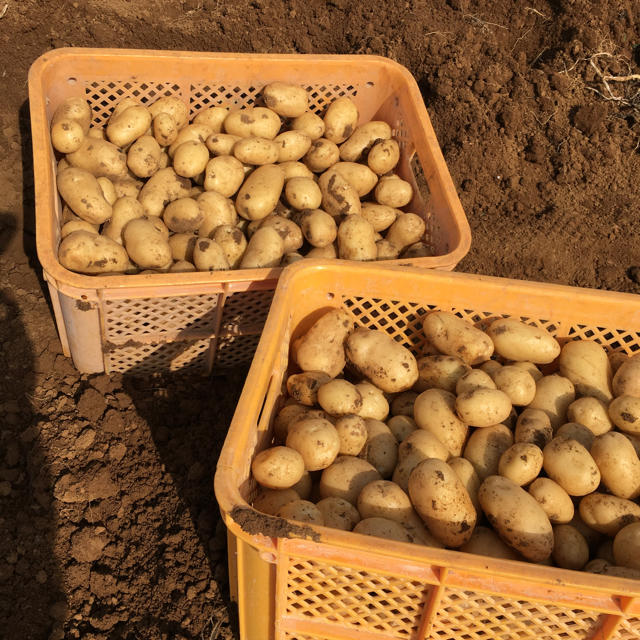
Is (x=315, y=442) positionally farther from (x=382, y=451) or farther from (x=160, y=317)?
(x=160, y=317)

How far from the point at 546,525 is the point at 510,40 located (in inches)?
122

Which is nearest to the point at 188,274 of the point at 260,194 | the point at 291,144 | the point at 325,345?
the point at 325,345

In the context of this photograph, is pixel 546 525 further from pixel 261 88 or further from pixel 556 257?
pixel 261 88

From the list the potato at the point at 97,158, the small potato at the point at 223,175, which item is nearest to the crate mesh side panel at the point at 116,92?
the potato at the point at 97,158

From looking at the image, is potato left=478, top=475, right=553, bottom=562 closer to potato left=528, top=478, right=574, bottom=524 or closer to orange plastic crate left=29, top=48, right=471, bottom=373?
potato left=528, top=478, right=574, bottom=524

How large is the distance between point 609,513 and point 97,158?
83.4 inches

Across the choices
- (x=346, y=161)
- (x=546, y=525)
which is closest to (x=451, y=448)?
(x=546, y=525)

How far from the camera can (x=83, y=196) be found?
94.3 inches

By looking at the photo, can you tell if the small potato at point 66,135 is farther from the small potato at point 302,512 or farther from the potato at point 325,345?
the small potato at point 302,512

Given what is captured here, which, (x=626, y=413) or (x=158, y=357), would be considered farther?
(x=158, y=357)

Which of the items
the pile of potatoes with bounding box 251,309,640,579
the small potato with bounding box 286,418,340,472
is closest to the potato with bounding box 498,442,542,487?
the pile of potatoes with bounding box 251,309,640,579

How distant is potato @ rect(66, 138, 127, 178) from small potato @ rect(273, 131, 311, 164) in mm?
636

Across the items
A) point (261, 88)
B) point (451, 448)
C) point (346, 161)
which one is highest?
point (261, 88)

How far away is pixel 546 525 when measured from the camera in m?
1.69
